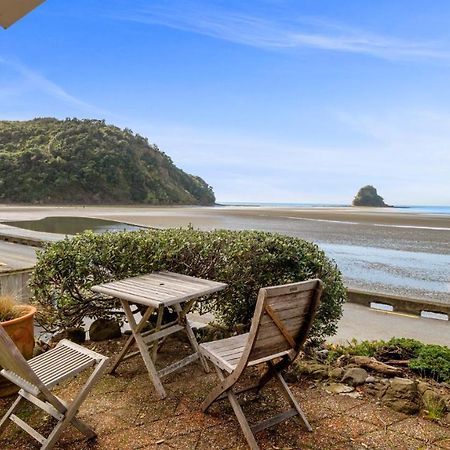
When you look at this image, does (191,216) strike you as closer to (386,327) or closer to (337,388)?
(386,327)

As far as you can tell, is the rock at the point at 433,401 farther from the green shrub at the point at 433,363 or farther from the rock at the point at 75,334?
the rock at the point at 75,334

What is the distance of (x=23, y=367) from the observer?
216cm

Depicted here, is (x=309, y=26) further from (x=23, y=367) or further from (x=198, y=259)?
(x=23, y=367)

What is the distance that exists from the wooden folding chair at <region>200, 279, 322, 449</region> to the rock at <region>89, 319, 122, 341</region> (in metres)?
1.95

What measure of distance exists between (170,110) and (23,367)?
1702 inches

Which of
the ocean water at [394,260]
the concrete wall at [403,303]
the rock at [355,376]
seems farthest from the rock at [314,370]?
the ocean water at [394,260]

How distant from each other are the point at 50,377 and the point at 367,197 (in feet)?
371

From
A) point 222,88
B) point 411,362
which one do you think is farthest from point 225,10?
point 222,88

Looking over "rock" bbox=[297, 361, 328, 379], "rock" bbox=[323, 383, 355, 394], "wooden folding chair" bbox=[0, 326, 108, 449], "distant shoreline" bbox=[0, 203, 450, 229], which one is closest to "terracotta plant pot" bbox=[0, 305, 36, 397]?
"wooden folding chair" bbox=[0, 326, 108, 449]

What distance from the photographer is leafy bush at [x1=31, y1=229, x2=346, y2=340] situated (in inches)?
162

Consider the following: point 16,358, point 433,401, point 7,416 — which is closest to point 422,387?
point 433,401

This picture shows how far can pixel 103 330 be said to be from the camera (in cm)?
444

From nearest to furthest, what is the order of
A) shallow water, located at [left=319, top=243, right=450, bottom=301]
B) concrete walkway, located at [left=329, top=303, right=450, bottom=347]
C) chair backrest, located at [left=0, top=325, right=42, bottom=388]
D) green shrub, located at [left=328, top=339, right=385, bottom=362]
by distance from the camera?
chair backrest, located at [left=0, top=325, right=42, bottom=388], green shrub, located at [left=328, top=339, right=385, bottom=362], concrete walkway, located at [left=329, top=303, right=450, bottom=347], shallow water, located at [left=319, top=243, right=450, bottom=301]

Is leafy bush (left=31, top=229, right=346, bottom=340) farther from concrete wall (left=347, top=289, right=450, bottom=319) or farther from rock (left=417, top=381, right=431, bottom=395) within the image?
concrete wall (left=347, top=289, right=450, bottom=319)
